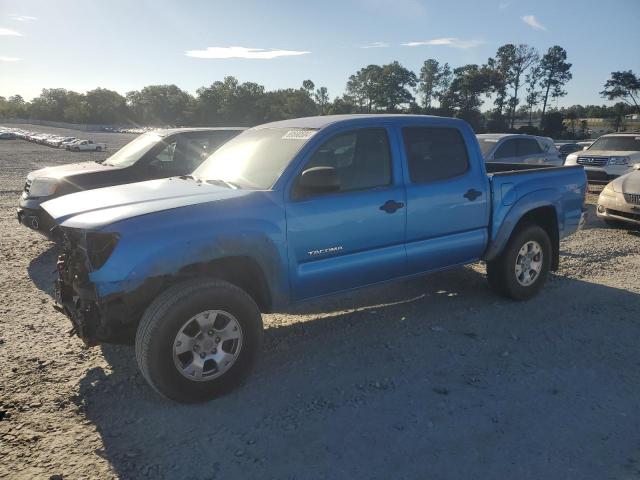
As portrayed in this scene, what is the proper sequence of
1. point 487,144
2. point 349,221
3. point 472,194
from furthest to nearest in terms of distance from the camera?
point 487,144
point 472,194
point 349,221

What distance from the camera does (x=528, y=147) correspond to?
11492 mm

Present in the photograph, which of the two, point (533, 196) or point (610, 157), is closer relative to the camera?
point (533, 196)

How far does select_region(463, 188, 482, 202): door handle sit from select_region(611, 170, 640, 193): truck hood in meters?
5.31

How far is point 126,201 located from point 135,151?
459cm

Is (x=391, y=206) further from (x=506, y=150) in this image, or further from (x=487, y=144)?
(x=506, y=150)

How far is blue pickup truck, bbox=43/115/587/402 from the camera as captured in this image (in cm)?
318

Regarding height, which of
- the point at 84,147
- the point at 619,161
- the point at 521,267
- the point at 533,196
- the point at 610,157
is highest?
the point at 84,147

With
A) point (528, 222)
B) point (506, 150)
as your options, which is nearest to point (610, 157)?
point (506, 150)

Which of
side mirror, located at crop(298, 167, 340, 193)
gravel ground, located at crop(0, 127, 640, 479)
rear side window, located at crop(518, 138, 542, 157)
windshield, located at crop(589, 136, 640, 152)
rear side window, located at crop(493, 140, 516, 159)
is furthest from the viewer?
windshield, located at crop(589, 136, 640, 152)

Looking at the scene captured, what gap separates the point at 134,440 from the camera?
2982 mm

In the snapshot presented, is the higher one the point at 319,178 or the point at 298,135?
the point at 298,135

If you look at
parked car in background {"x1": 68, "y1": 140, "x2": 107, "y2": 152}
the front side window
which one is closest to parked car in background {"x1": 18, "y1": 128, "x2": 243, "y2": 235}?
the front side window

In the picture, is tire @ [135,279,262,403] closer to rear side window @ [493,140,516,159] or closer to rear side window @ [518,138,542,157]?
rear side window @ [493,140,516,159]

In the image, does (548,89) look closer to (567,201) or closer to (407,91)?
(407,91)
